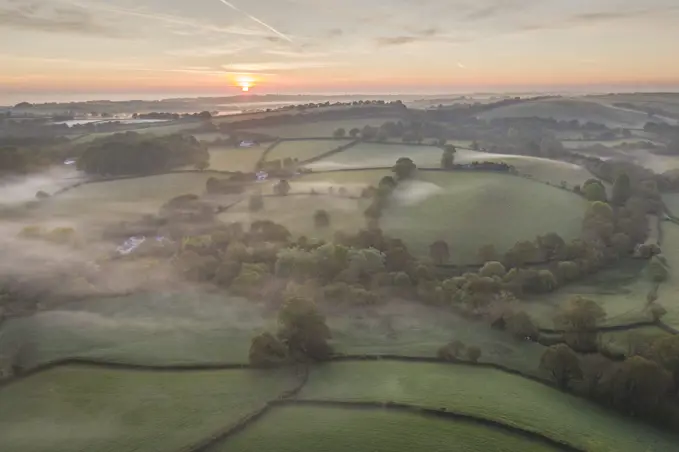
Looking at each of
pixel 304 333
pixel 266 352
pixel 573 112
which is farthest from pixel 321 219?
pixel 573 112

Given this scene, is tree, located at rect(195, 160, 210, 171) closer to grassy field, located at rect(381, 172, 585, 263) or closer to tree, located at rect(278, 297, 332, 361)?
grassy field, located at rect(381, 172, 585, 263)

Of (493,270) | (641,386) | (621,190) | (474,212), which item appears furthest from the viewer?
(621,190)

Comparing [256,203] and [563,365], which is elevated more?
[256,203]

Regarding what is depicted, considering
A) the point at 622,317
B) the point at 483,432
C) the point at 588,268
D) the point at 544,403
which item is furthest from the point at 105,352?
the point at 588,268

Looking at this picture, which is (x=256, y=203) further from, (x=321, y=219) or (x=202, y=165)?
(x=202, y=165)

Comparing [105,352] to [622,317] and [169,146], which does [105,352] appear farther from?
[622,317]

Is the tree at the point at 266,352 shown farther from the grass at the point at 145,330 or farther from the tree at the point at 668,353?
the tree at the point at 668,353

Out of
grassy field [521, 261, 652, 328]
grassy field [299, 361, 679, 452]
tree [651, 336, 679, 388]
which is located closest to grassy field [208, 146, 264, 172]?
grassy field [299, 361, 679, 452]
